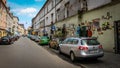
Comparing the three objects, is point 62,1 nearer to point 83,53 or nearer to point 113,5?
point 113,5

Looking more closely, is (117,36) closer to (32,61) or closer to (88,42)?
(88,42)

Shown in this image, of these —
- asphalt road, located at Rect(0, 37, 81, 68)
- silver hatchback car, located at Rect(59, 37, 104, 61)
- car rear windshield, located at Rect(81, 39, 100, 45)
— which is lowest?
asphalt road, located at Rect(0, 37, 81, 68)

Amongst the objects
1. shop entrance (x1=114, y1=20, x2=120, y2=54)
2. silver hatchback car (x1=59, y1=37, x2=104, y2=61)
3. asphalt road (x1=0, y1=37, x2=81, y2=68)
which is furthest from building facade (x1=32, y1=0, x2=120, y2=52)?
asphalt road (x1=0, y1=37, x2=81, y2=68)

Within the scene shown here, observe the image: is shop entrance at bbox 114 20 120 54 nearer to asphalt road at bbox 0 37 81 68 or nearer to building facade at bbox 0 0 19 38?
asphalt road at bbox 0 37 81 68

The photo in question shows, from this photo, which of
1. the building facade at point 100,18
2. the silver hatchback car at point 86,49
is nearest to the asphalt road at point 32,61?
the silver hatchback car at point 86,49

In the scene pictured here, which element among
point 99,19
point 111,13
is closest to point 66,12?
point 99,19

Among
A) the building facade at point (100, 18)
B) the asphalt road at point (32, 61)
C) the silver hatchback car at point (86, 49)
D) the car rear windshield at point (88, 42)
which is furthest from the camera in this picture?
the building facade at point (100, 18)

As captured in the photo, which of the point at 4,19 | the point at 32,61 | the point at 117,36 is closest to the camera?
the point at 32,61

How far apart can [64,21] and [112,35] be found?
54.9 ft

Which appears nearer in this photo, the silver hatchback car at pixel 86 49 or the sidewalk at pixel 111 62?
the sidewalk at pixel 111 62

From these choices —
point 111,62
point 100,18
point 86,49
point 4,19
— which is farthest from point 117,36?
point 4,19

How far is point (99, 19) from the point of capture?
57.6ft

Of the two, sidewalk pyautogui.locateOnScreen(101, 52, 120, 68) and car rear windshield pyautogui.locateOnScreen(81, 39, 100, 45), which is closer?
sidewalk pyautogui.locateOnScreen(101, 52, 120, 68)

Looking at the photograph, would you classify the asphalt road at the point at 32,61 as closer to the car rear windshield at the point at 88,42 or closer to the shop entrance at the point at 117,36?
the car rear windshield at the point at 88,42
